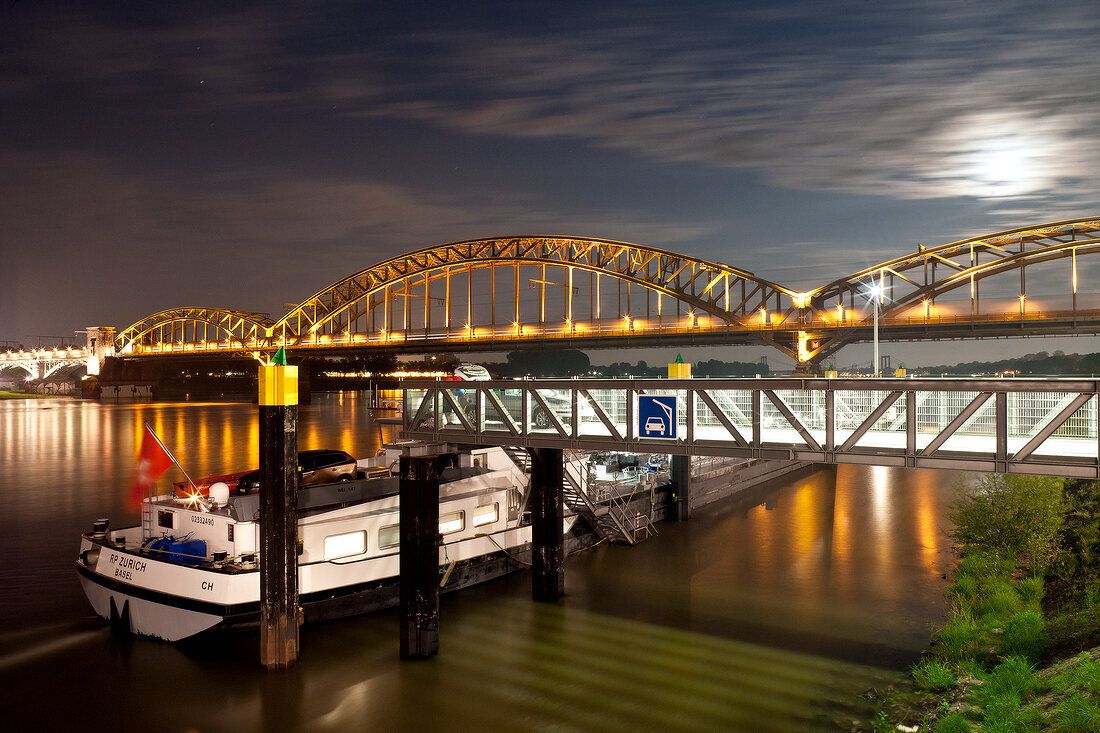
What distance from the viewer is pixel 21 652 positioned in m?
16.6

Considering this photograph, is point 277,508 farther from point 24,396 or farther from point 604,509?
point 24,396

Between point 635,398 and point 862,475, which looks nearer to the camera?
point 635,398

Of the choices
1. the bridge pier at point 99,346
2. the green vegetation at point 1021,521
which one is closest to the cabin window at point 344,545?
the green vegetation at point 1021,521

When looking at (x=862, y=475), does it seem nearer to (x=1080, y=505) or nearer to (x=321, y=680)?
(x=1080, y=505)

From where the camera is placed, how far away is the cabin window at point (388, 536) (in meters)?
18.4

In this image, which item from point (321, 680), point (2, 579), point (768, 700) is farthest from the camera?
point (2, 579)

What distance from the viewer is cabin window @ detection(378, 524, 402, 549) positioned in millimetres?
18375

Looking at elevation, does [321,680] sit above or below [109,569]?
below

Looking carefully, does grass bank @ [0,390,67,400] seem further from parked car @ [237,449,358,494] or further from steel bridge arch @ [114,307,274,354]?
parked car @ [237,449,358,494]

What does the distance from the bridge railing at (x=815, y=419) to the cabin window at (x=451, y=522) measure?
3.27m

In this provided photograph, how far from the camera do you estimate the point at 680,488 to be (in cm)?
3033

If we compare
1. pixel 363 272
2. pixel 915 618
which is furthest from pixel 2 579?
pixel 363 272

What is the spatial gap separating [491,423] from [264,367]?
521 cm

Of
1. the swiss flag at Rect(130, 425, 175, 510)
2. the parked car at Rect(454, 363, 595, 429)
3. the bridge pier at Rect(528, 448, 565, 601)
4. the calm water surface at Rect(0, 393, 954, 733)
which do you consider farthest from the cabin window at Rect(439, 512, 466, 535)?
the swiss flag at Rect(130, 425, 175, 510)
